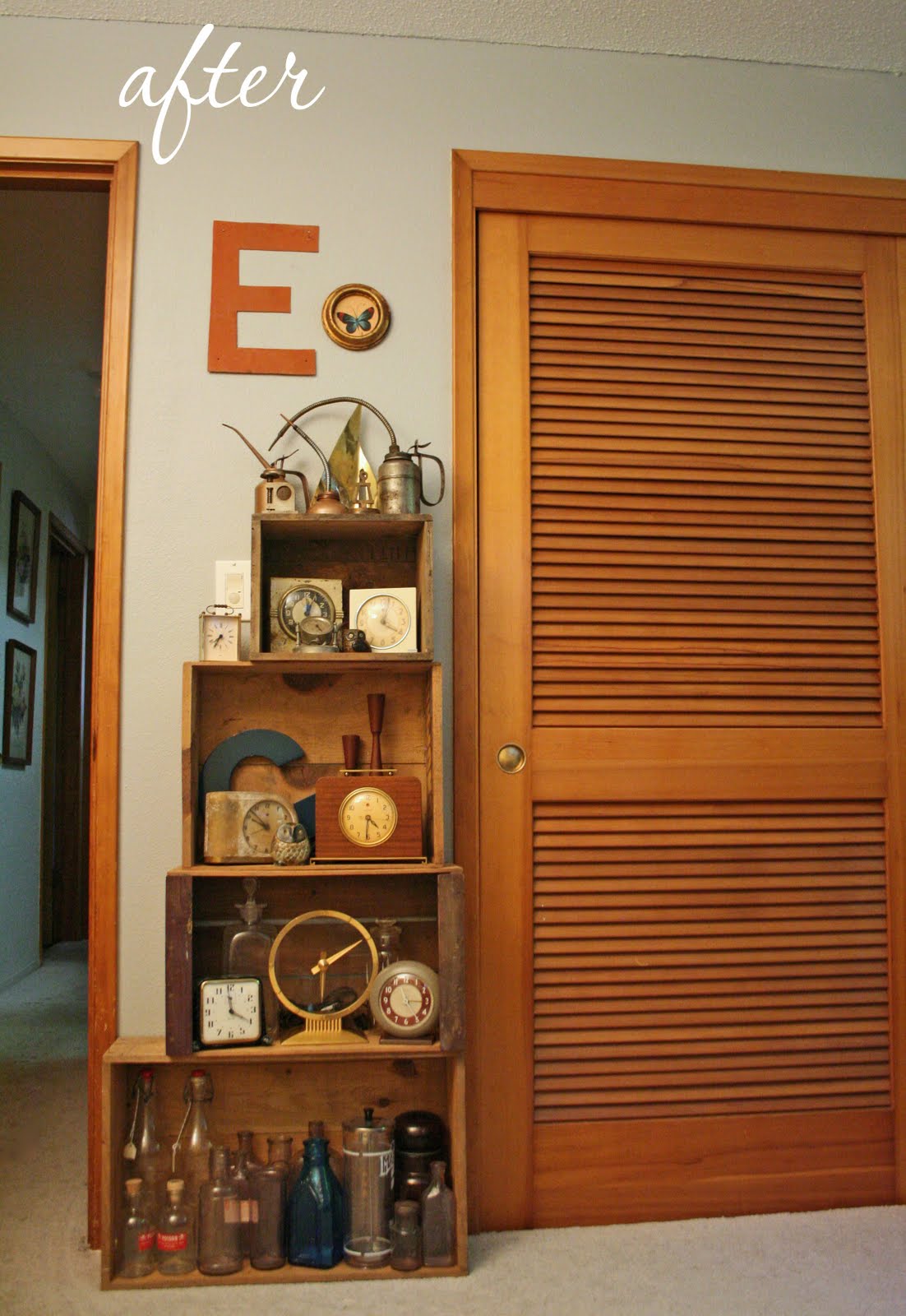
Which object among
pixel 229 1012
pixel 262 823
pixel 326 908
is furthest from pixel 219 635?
pixel 229 1012

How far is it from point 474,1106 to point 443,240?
1.85 metres

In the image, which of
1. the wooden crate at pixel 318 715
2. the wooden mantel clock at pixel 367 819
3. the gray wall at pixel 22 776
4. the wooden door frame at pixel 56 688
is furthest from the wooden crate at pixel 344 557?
the wooden door frame at pixel 56 688

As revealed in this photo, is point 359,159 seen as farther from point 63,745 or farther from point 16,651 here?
point 63,745

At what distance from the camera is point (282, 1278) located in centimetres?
204

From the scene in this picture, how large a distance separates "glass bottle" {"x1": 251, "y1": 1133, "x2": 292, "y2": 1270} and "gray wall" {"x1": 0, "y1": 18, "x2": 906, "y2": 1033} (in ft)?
1.35

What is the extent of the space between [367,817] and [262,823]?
8.5 inches

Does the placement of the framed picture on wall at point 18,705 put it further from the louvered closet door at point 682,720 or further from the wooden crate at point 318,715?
the louvered closet door at point 682,720

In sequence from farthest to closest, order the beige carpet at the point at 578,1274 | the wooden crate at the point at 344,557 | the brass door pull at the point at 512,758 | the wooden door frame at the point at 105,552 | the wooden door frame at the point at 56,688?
the wooden door frame at the point at 56,688 < the brass door pull at the point at 512,758 < the wooden door frame at the point at 105,552 < the wooden crate at the point at 344,557 < the beige carpet at the point at 578,1274

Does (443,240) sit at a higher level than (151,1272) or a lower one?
higher

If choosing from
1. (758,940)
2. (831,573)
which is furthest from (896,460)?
(758,940)

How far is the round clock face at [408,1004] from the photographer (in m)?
2.10

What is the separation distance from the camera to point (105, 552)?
2.32m

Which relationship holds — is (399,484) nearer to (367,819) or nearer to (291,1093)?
(367,819)

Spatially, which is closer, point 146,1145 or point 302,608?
point 146,1145
